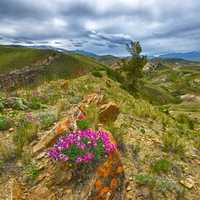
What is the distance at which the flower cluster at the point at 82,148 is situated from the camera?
6.37 m

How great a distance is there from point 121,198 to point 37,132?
10.1 feet

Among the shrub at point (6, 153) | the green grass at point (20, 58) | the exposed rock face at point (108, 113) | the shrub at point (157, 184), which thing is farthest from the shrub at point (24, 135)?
the green grass at point (20, 58)

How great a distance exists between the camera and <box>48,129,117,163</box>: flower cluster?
637 centimetres

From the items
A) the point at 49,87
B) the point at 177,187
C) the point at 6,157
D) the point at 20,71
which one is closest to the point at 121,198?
the point at 177,187

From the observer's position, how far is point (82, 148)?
251 inches

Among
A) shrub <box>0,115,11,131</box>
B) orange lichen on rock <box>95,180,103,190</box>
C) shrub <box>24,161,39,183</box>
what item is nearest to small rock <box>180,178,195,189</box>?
orange lichen on rock <box>95,180,103,190</box>

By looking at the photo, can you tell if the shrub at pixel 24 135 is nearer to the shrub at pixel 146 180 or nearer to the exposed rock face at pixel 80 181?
the exposed rock face at pixel 80 181

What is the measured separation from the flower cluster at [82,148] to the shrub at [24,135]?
1.29 metres

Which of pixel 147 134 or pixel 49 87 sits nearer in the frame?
pixel 147 134

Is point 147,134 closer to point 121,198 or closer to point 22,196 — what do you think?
point 121,198

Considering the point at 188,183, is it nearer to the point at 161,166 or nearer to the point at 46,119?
the point at 161,166

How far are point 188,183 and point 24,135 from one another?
4.37m

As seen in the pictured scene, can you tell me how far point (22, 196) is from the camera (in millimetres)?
6238

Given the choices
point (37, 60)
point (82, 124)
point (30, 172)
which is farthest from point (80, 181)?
point (37, 60)
